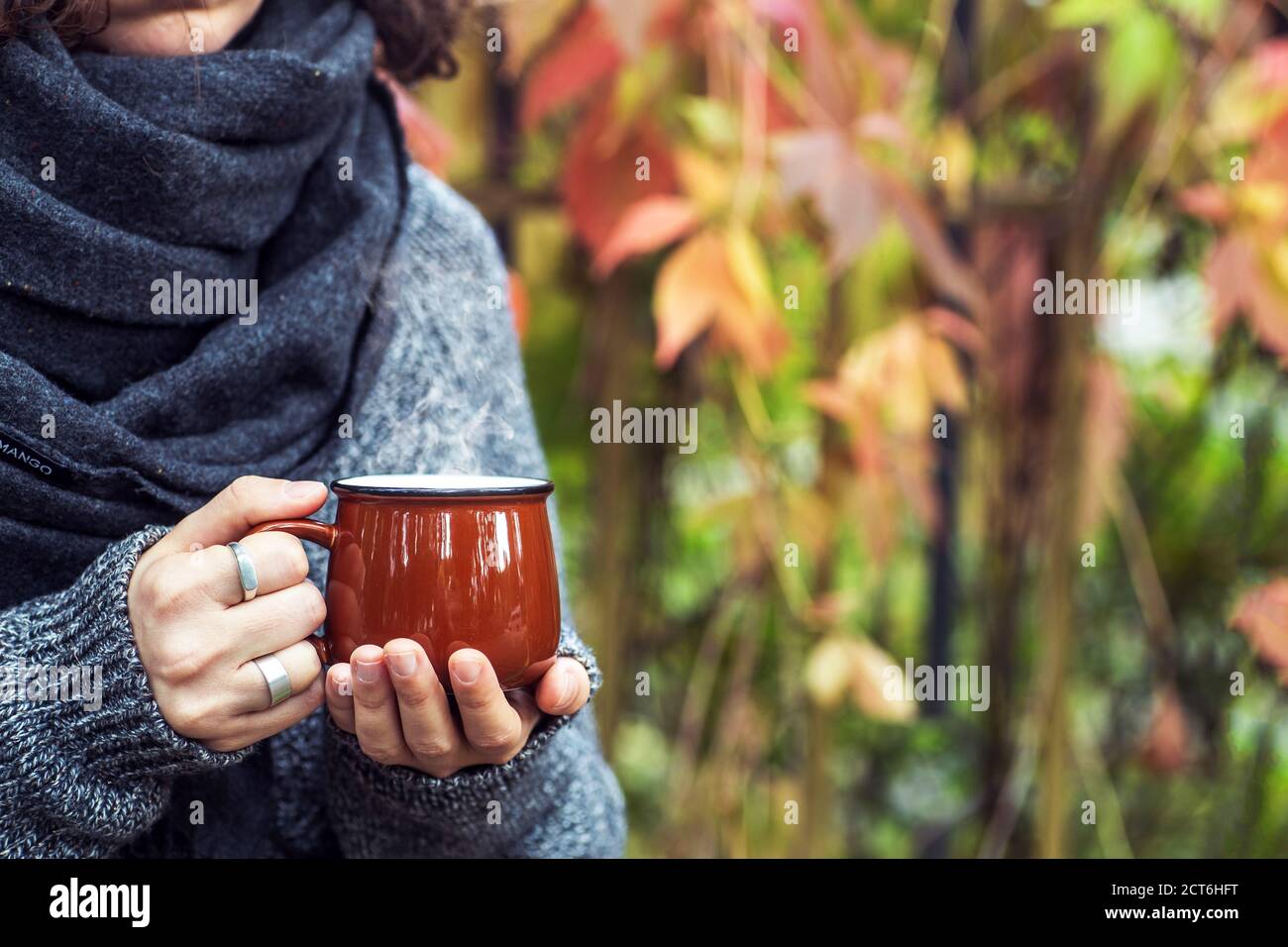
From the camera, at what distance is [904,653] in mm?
1699

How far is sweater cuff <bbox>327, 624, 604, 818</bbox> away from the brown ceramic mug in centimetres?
8

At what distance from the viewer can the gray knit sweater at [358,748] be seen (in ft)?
1.71

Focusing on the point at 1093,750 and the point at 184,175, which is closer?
the point at 184,175

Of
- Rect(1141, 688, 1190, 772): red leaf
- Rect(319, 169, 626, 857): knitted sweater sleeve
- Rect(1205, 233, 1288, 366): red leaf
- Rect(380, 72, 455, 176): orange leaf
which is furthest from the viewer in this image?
Rect(1141, 688, 1190, 772): red leaf

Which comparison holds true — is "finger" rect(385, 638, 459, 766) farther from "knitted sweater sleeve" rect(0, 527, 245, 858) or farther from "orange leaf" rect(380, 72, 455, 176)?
"orange leaf" rect(380, 72, 455, 176)

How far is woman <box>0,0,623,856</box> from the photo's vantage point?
1.65 feet

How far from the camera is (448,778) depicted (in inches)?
22.7

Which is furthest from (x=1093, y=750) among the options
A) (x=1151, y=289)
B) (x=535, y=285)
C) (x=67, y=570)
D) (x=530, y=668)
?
(x=67, y=570)

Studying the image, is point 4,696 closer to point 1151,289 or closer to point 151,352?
point 151,352

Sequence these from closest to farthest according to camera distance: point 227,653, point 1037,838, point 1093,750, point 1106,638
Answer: point 227,653
point 1037,838
point 1093,750
point 1106,638

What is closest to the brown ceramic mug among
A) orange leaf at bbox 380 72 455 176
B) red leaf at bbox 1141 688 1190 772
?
orange leaf at bbox 380 72 455 176

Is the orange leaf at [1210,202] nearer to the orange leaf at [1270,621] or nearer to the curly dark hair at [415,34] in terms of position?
the orange leaf at [1270,621]

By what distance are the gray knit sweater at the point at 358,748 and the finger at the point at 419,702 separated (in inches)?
2.3
